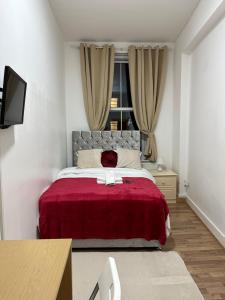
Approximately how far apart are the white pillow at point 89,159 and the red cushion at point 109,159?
9 centimetres

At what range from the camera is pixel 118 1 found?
3172 mm

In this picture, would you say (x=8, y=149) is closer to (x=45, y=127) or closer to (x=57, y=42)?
(x=45, y=127)

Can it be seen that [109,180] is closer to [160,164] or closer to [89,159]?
[89,159]

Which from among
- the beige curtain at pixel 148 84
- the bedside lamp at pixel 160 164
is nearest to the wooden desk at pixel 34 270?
the bedside lamp at pixel 160 164

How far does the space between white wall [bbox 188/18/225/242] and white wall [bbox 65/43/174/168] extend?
769 millimetres

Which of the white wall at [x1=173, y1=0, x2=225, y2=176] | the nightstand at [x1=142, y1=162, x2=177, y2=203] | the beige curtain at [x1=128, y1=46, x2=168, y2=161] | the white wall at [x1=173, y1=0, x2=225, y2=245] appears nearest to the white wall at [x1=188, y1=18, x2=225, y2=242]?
the white wall at [x1=173, y1=0, x2=225, y2=245]

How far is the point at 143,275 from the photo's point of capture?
2.20m

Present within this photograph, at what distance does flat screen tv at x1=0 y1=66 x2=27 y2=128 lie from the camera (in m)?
1.50

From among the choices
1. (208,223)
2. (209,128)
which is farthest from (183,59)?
(208,223)

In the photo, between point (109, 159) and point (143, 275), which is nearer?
point (143, 275)

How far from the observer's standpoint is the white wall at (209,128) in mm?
2848

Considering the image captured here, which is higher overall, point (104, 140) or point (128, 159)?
point (104, 140)

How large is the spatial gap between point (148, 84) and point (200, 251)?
3.09m

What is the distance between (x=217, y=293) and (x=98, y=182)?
174cm
